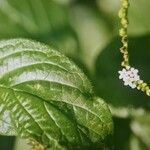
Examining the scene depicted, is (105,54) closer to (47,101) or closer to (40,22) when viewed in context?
(40,22)

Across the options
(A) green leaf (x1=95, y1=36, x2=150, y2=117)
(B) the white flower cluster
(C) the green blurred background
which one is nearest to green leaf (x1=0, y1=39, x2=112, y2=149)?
(B) the white flower cluster

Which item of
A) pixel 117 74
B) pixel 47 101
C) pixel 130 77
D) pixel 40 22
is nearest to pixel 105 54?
pixel 117 74

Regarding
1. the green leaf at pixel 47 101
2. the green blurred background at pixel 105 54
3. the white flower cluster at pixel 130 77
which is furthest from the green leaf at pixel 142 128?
the green leaf at pixel 47 101

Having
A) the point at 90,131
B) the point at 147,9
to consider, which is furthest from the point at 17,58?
the point at 147,9

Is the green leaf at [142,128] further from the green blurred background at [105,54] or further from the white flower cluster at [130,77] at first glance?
the white flower cluster at [130,77]

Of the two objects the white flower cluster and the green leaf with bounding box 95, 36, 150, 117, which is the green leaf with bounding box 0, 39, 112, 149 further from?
the green leaf with bounding box 95, 36, 150, 117
